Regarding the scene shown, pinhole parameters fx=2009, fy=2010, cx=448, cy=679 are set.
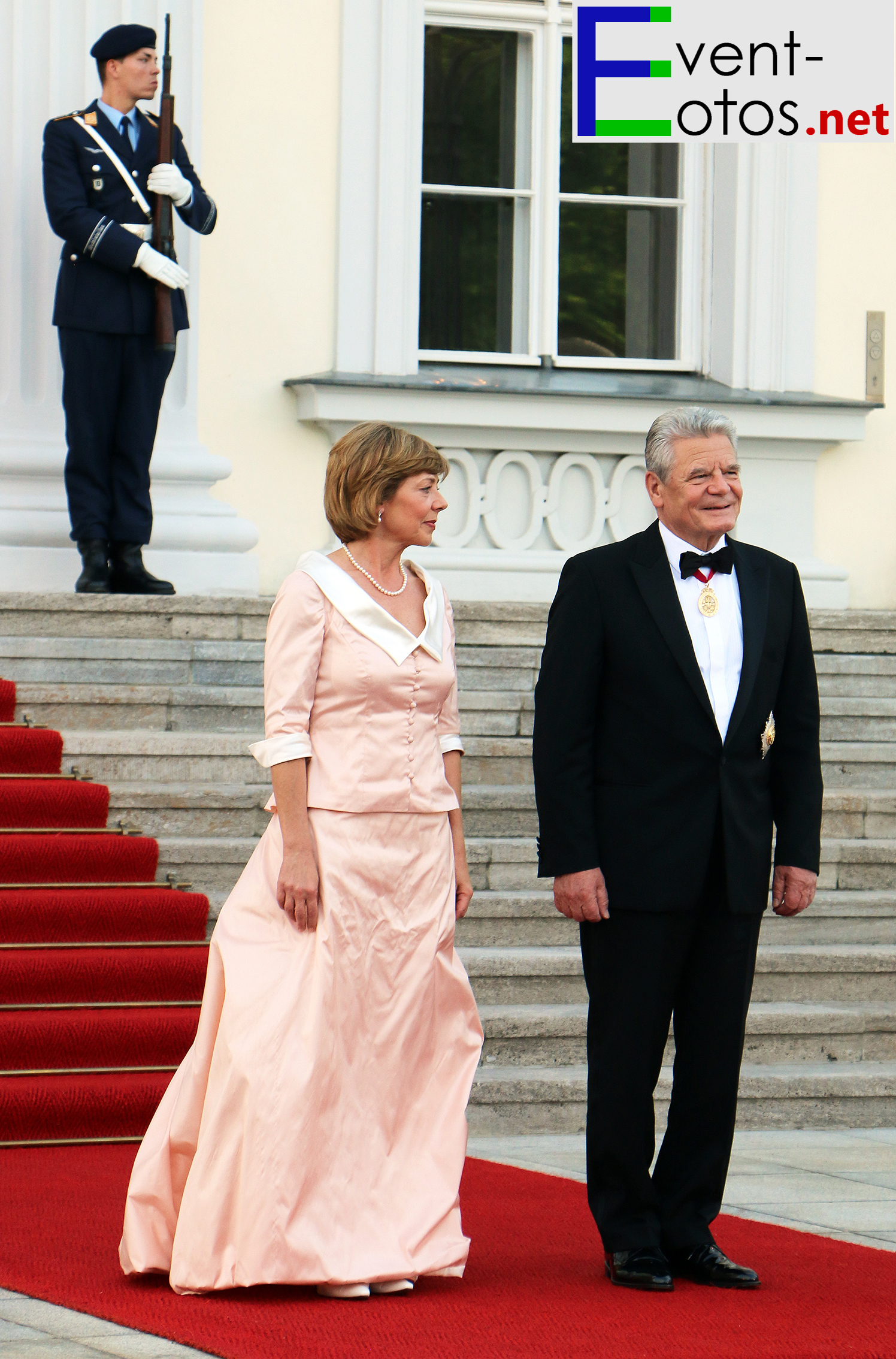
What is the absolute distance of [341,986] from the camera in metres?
3.84

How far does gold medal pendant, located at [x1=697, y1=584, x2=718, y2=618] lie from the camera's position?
13.3 ft

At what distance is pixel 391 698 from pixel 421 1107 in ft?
2.61

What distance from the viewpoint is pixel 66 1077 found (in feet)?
17.7

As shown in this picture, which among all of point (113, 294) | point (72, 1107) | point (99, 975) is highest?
point (113, 294)

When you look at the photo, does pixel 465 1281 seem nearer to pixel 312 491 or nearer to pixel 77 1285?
pixel 77 1285

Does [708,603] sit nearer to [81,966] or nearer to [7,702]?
[81,966]

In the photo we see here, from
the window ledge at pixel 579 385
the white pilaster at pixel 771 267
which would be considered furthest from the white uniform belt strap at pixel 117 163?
the white pilaster at pixel 771 267

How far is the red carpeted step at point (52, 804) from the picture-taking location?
6.25m

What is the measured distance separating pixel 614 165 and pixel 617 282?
541 millimetres

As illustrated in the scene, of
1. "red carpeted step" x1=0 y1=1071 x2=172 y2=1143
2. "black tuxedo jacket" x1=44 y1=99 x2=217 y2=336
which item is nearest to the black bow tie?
"red carpeted step" x1=0 y1=1071 x2=172 y2=1143

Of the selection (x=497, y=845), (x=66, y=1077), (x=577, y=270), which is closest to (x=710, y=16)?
(x=577, y=270)

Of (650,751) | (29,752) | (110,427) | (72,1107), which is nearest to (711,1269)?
(650,751)

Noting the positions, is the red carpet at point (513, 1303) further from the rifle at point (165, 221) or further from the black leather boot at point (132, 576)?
the rifle at point (165, 221)

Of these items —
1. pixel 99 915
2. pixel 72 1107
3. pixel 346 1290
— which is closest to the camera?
pixel 346 1290
